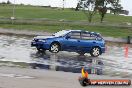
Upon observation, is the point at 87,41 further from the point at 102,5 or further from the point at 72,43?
the point at 102,5

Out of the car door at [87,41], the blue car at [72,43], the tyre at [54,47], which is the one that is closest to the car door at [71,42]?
the blue car at [72,43]

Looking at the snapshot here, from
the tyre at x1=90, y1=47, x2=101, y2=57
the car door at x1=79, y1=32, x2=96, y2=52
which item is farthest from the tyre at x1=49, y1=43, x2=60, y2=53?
the tyre at x1=90, y1=47, x2=101, y2=57

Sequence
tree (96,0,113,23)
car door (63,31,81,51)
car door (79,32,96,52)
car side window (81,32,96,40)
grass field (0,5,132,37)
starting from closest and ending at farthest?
car door (63,31,81,51) < car door (79,32,96,52) < car side window (81,32,96,40) < grass field (0,5,132,37) < tree (96,0,113,23)

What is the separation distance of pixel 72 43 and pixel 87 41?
39.7 inches

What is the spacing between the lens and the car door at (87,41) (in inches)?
1045

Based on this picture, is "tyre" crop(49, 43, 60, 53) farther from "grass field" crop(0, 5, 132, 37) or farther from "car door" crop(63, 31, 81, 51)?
"grass field" crop(0, 5, 132, 37)

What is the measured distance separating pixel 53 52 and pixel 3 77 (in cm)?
1187

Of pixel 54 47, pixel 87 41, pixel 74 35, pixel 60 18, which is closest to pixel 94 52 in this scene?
pixel 87 41

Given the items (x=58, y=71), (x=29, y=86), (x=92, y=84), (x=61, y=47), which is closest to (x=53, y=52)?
(x=61, y=47)

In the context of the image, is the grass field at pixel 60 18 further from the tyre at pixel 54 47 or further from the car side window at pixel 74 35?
the tyre at pixel 54 47

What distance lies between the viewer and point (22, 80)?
45.5 feet

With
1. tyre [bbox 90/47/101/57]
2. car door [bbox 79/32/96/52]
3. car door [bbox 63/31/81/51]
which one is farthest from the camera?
tyre [bbox 90/47/101/57]

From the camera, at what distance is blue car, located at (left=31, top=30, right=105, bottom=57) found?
25938 millimetres

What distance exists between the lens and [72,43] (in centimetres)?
2644
